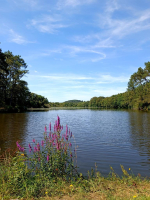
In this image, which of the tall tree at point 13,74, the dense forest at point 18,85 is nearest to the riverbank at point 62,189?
the dense forest at point 18,85

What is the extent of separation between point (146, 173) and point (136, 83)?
222ft

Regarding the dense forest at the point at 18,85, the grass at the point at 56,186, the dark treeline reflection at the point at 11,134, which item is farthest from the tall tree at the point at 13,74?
the grass at the point at 56,186

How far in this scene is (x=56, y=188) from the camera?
4.71 meters

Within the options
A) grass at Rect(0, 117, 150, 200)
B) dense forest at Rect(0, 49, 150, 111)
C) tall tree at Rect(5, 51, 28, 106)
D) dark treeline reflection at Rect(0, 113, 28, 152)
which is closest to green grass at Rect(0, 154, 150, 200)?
grass at Rect(0, 117, 150, 200)

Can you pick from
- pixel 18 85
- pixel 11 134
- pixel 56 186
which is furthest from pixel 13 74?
pixel 56 186

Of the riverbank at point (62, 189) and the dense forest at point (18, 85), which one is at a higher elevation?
the dense forest at point (18, 85)

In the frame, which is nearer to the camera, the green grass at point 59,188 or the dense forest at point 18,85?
the green grass at point 59,188

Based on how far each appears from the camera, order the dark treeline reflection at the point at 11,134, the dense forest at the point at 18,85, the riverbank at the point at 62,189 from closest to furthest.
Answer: the riverbank at the point at 62,189
the dark treeline reflection at the point at 11,134
the dense forest at the point at 18,85

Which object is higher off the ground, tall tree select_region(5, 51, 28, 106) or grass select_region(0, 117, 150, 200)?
tall tree select_region(5, 51, 28, 106)

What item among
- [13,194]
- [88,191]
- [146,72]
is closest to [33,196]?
[13,194]

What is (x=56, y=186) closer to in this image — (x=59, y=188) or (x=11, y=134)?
(x=59, y=188)

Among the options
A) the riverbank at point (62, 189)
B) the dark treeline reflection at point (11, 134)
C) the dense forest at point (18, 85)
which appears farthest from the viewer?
the dense forest at point (18, 85)

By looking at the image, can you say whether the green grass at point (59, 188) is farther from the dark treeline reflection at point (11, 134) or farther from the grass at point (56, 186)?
the dark treeline reflection at point (11, 134)

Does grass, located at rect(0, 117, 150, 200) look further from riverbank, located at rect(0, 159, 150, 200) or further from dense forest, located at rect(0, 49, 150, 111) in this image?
dense forest, located at rect(0, 49, 150, 111)
